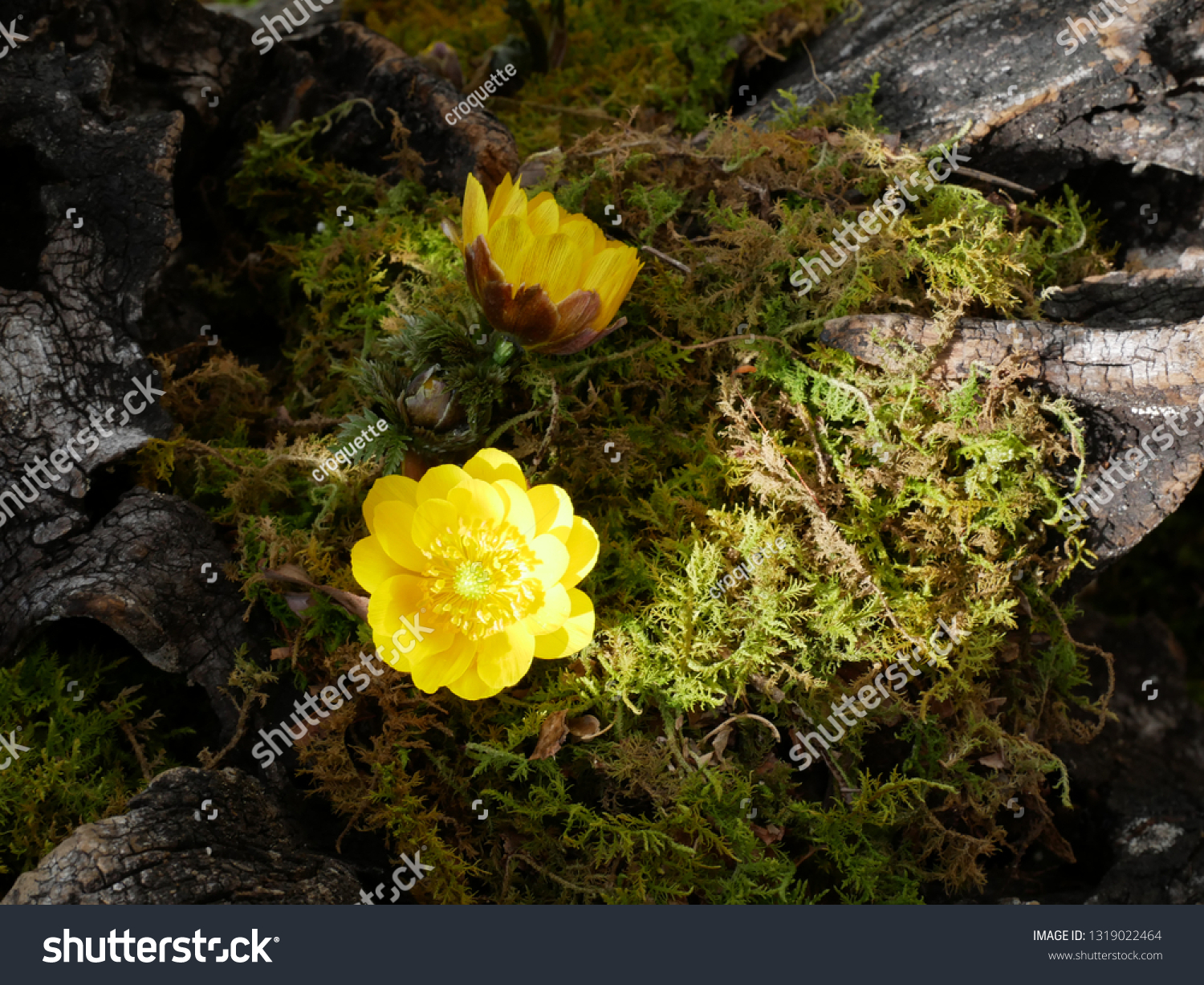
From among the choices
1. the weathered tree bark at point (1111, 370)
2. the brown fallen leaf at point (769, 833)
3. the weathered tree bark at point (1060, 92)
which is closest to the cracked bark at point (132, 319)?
the brown fallen leaf at point (769, 833)

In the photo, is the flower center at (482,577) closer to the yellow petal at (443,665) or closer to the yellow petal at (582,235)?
the yellow petal at (443,665)

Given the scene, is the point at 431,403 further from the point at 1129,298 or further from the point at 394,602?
the point at 1129,298

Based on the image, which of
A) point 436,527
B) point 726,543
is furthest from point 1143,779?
point 436,527

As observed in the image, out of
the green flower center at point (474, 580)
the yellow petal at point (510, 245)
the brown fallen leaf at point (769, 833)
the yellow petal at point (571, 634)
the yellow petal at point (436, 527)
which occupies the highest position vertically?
the yellow petal at point (510, 245)

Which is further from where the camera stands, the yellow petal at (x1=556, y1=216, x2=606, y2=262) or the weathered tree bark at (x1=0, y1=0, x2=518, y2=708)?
the weathered tree bark at (x1=0, y1=0, x2=518, y2=708)

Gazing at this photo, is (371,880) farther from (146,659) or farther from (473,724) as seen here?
(146,659)

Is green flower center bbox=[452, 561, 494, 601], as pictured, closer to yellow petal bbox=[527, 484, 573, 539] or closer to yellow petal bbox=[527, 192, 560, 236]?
yellow petal bbox=[527, 484, 573, 539]

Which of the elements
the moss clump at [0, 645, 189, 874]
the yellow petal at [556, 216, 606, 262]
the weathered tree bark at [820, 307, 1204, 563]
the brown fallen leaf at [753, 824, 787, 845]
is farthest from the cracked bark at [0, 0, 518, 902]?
the weathered tree bark at [820, 307, 1204, 563]
